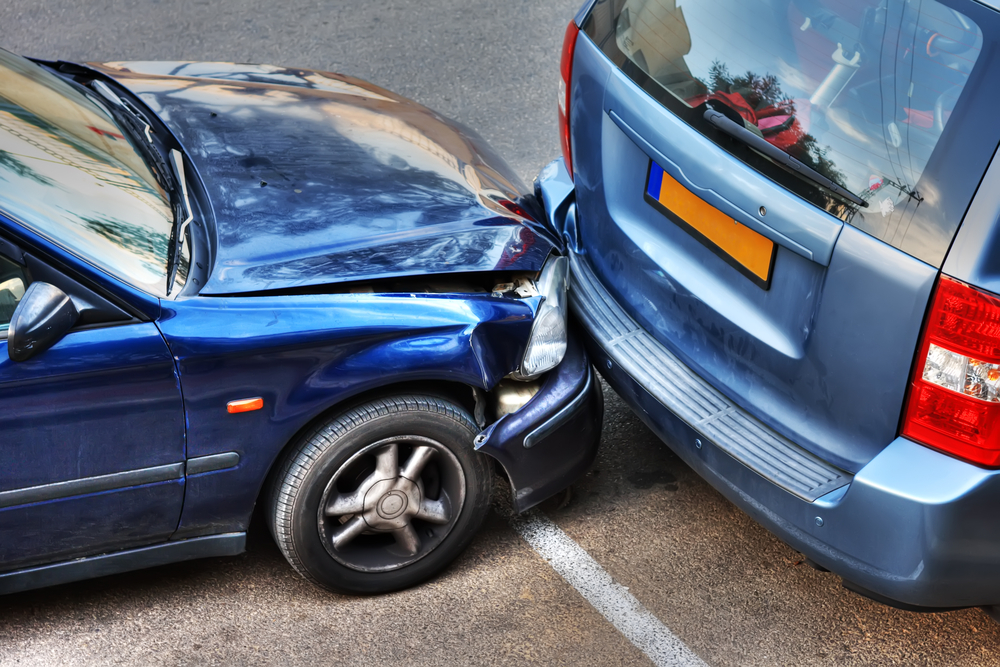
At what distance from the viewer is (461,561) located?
10.5ft

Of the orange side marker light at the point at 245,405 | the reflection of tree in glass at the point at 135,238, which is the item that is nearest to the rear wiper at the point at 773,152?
the orange side marker light at the point at 245,405

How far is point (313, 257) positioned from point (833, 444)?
148 centimetres

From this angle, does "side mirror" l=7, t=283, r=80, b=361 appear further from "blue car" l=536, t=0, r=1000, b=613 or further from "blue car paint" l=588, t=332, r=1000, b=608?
"blue car paint" l=588, t=332, r=1000, b=608

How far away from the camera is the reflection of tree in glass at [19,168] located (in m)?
2.64

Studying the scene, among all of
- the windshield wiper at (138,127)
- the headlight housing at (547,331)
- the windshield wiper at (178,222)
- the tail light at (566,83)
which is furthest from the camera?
the tail light at (566,83)

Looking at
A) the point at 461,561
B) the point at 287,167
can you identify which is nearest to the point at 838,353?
the point at 461,561

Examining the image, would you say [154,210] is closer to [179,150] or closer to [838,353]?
[179,150]

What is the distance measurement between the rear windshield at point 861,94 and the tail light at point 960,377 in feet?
0.42

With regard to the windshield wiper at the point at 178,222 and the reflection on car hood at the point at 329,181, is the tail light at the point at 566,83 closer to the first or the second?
the reflection on car hood at the point at 329,181

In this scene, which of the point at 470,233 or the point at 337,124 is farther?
the point at 337,124

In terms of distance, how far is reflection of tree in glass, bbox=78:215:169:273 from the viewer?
265 cm

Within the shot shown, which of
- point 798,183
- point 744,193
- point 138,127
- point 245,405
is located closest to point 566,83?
point 744,193

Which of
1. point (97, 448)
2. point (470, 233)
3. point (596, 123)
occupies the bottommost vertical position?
point (97, 448)

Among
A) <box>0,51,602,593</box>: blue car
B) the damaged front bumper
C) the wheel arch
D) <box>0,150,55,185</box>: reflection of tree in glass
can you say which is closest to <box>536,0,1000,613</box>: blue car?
the damaged front bumper
